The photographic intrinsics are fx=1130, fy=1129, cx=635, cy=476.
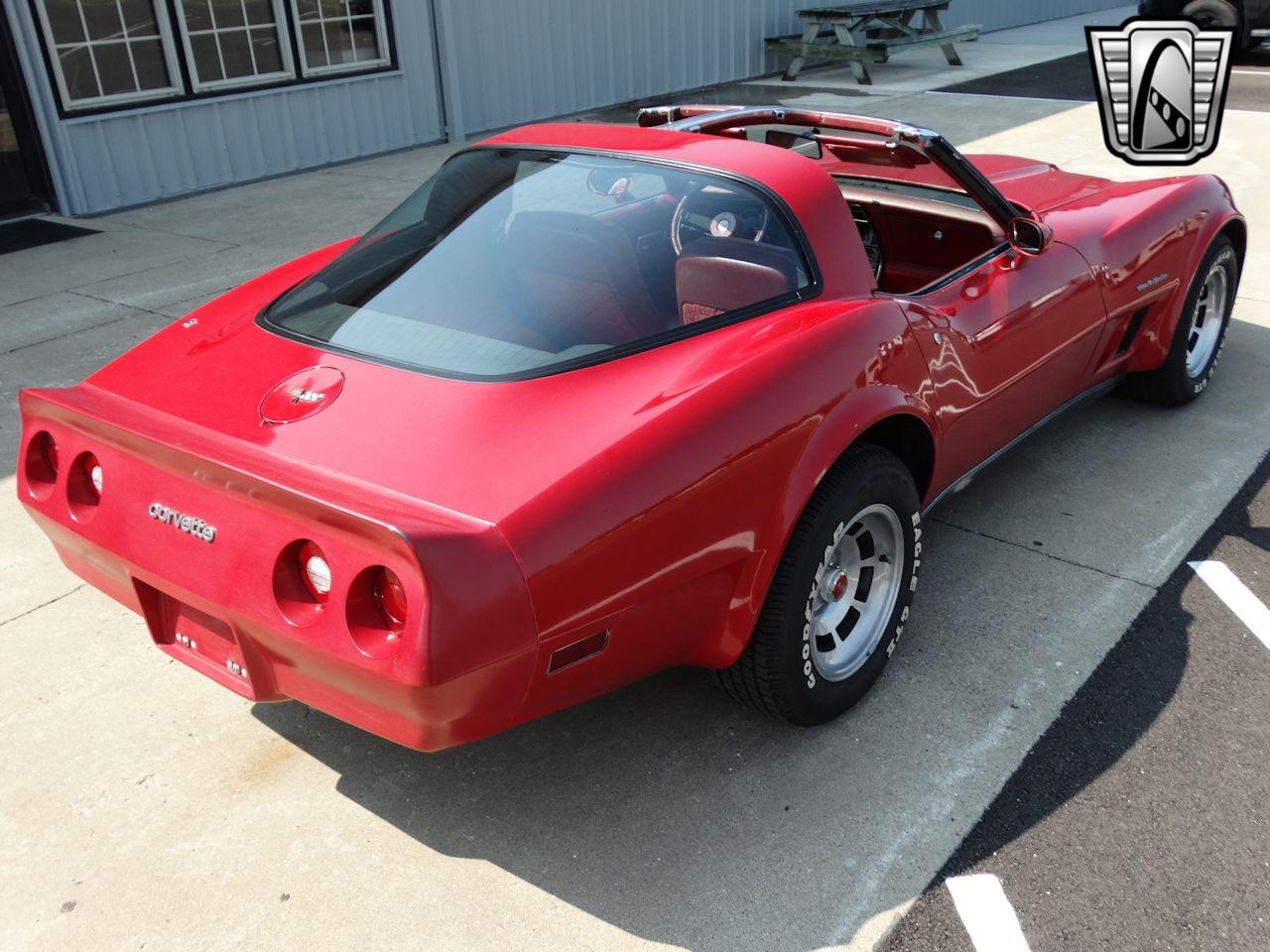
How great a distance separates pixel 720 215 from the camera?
290 centimetres

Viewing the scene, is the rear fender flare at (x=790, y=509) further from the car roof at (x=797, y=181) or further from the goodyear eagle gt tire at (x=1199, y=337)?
the goodyear eagle gt tire at (x=1199, y=337)

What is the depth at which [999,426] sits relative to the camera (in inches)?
139

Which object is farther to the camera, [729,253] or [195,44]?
[195,44]

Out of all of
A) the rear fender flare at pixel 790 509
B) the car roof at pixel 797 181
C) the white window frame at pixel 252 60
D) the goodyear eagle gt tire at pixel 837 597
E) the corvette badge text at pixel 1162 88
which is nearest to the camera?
the rear fender flare at pixel 790 509

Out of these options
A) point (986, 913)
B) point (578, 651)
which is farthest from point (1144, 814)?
point (578, 651)

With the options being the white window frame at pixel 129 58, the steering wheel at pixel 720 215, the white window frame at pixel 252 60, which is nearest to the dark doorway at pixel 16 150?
the white window frame at pixel 129 58

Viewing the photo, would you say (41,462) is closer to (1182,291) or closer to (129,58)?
(1182,291)

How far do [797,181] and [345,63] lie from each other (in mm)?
8053

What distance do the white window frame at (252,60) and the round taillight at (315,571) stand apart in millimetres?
7736

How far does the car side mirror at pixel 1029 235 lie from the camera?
350 centimetres

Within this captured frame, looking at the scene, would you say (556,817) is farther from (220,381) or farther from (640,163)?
(640,163)

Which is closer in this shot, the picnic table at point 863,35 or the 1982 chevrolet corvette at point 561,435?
the 1982 chevrolet corvette at point 561,435

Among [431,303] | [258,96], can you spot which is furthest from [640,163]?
[258,96]

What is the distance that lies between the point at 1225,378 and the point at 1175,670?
251 centimetres
